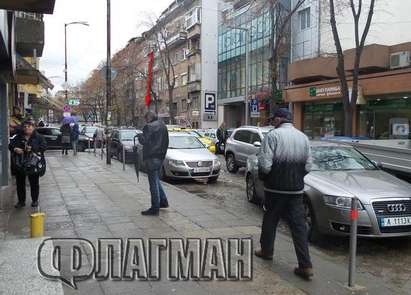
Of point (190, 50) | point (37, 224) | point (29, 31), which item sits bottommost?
point (37, 224)

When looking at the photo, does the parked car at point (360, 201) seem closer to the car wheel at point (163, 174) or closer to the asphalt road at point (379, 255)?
the asphalt road at point (379, 255)

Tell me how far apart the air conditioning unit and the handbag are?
1953cm

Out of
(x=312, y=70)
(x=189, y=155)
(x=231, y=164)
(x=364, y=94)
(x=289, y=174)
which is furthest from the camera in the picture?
(x=312, y=70)

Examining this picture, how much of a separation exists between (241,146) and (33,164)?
333 inches

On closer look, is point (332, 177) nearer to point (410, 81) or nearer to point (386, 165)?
point (386, 165)

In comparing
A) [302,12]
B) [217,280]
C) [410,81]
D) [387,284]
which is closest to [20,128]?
[217,280]

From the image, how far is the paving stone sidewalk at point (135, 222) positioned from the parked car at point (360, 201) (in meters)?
0.97

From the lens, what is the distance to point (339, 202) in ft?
21.9

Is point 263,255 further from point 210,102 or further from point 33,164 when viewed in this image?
point 210,102

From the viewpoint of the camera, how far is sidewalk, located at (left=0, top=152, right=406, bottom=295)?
15.9 ft

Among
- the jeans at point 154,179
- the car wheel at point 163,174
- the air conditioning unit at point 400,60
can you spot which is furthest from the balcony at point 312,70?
the jeans at point 154,179

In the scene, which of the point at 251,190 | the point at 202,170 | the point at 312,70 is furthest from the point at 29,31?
the point at 312,70

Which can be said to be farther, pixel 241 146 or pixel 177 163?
pixel 241 146

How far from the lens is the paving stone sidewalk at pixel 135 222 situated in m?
4.81
